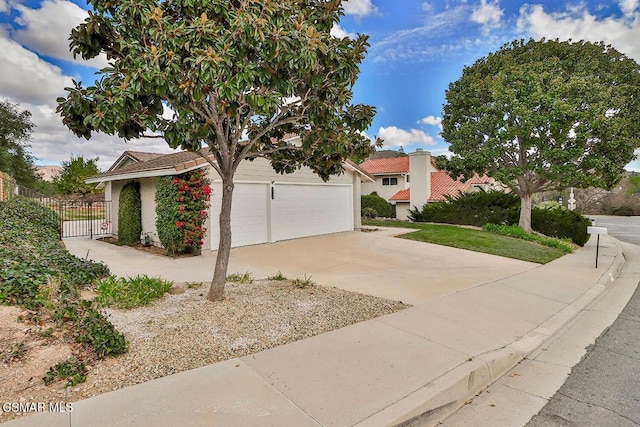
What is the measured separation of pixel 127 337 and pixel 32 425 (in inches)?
57.6

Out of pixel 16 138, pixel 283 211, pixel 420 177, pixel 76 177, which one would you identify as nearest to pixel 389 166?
pixel 420 177

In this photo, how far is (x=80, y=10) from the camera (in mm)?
6070

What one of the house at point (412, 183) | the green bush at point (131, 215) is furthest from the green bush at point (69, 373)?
the house at point (412, 183)

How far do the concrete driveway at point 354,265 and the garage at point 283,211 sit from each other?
54 cm

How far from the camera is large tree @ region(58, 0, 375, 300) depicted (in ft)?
11.8

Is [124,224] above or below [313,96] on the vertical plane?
below

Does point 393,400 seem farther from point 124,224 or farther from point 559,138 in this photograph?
point 559,138

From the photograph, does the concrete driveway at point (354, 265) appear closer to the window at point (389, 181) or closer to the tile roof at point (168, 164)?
the tile roof at point (168, 164)

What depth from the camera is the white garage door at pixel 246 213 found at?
35.6 ft

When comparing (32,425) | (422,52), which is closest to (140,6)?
(32,425)

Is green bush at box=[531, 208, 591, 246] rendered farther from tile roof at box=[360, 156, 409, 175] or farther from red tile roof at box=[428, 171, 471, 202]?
tile roof at box=[360, 156, 409, 175]

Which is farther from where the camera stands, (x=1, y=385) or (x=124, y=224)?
(x=124, y=224)

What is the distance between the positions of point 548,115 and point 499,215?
242 inches

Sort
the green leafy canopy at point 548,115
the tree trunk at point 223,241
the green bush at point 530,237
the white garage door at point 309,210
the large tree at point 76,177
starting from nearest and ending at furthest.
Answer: the tree trunk at point 223,241
the white garage door at point 309,210
the green bush at point 530,237
the green leafy canopy at point 548,115
the large tree at point 76,177
